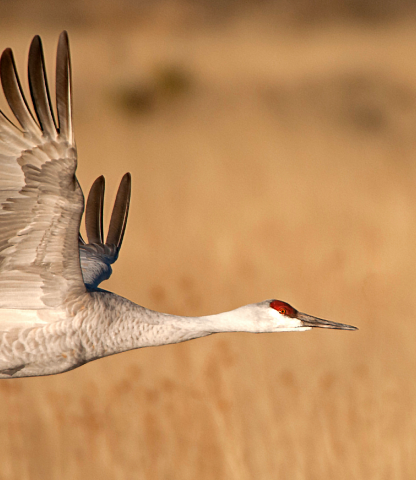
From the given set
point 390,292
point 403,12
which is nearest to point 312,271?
point 390,292

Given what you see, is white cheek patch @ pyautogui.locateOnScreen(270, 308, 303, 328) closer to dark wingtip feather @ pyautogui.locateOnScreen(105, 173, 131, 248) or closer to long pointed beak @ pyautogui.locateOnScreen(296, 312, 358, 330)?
long pointed beak @ pyautogui.locateOnScreen(296, 312, 358, 330)

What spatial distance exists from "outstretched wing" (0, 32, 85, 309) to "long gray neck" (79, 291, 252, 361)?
388 millimetres

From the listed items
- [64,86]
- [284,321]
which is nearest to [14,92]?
[64,86]

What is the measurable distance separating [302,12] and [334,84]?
496 inches

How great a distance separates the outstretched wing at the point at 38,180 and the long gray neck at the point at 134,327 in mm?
388

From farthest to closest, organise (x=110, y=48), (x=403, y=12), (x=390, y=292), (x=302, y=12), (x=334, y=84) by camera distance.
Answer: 1. (x=302, y=12)
2. (x=403, y=12)
3. (x=110, y=48)
4. (x=334, y=84)
5. (x=390, y=292)

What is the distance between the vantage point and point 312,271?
7.40m

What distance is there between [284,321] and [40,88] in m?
2.23

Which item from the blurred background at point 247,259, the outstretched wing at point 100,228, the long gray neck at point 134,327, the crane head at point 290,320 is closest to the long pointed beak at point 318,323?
the crane head at point 290,320

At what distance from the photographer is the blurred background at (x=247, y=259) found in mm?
5359

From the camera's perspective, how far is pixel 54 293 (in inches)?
171

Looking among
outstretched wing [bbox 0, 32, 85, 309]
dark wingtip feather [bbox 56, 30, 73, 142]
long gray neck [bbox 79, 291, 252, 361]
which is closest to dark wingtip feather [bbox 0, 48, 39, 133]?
outstretched wing [bbox 0, 32, 85, 309]

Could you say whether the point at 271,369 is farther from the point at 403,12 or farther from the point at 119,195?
the point at 403,12

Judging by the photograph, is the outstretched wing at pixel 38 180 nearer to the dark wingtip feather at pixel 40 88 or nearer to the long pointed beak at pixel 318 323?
the dark wingtip feather at pixel 40 88
